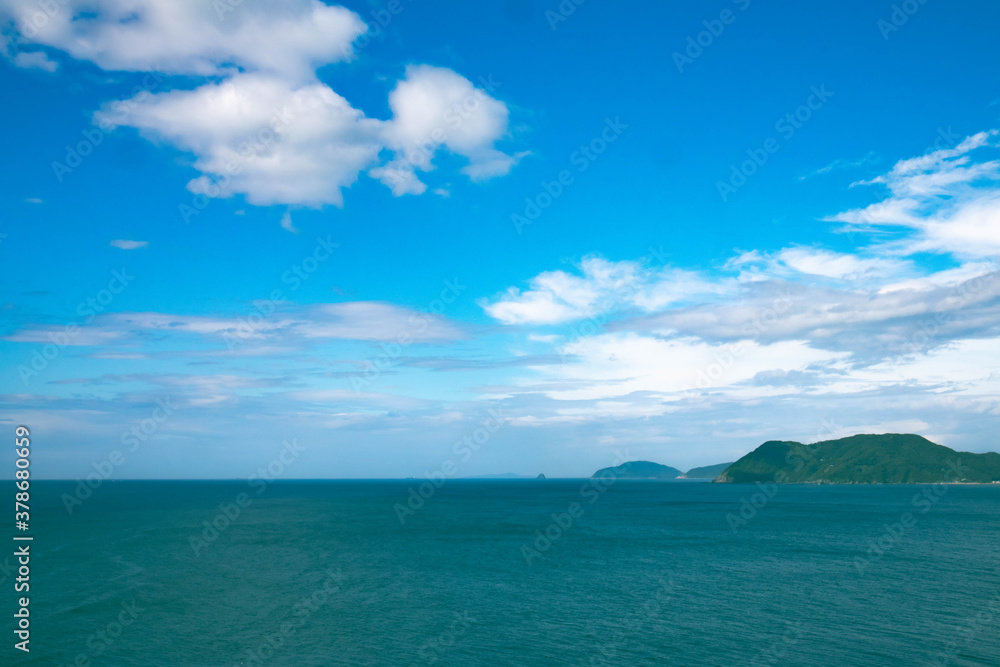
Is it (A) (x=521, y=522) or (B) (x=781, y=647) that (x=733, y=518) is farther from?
(B) (x=781, y=647)

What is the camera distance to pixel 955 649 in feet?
122

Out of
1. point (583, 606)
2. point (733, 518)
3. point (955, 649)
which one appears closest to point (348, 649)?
point (583, 606)

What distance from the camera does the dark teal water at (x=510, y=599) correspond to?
124 ft

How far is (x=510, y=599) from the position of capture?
51.8m

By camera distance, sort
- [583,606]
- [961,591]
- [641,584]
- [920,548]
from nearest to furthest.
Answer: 1. [583,606]
2. [961,591]
3. [641,584]
4. [920,548]

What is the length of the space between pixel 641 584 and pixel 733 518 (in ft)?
274

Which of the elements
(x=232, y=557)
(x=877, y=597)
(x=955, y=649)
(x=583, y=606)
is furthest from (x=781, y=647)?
(x=232, y=557)

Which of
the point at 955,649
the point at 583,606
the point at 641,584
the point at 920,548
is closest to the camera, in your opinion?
the point at 955,649

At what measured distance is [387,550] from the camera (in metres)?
79.8

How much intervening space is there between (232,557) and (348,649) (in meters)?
41.0

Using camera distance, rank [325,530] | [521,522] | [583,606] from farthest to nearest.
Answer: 1. [521,522]
2. [325,530]
3. [583,606]

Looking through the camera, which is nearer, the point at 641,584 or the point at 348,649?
the point at 348,649

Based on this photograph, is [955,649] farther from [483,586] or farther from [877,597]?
[483,586]

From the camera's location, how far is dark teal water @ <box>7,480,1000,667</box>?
3781cm
